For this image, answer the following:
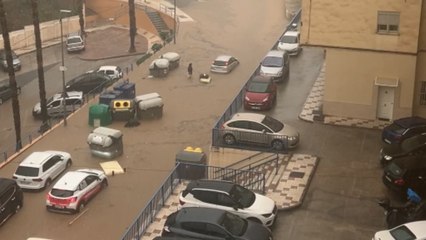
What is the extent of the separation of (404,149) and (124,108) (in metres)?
16.0

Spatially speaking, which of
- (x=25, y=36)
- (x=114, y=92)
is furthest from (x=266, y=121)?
(x=25, y=36)

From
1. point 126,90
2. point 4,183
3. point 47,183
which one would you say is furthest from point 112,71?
point 4,183

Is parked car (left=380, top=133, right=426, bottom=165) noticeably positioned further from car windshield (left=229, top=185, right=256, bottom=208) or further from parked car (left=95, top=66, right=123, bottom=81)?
parked car (left=95, top=66, right=123, bottom=81)

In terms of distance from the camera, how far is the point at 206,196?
69.4 ft

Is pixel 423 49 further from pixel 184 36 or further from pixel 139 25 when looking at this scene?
pixel 139 25

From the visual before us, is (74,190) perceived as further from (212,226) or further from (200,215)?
(212,226)

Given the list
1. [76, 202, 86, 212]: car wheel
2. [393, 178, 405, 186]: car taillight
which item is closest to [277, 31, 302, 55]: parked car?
[76, 202, 86, 212]: car wheel

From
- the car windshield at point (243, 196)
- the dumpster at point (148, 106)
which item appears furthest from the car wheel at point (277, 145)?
the dumpster at point (148, 106)

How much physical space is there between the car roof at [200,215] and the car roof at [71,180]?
889 centimetres

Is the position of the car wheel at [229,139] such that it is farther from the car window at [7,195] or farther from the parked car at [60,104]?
the parked car at [60,104]

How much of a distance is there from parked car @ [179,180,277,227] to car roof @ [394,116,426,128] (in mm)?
7472

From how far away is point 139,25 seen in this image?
204 ft

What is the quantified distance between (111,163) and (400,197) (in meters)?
14.1

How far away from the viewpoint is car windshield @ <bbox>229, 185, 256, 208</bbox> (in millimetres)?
20891
